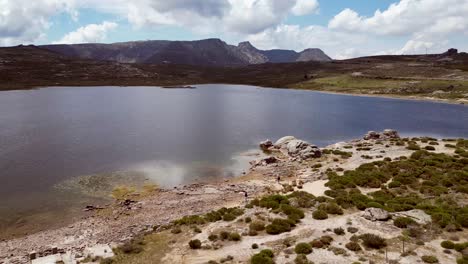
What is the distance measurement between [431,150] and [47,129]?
80.0 m

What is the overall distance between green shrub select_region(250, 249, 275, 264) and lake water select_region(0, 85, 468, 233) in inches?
1080

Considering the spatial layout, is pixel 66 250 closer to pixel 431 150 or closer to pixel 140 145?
pixel 140 145

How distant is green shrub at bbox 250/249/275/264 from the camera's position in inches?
933

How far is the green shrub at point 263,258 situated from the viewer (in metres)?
23.7

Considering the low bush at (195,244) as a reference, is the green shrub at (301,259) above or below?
above

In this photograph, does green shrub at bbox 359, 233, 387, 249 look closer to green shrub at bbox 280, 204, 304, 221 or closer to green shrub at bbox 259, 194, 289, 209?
green shrub at bbox 280, 204, 304, 221

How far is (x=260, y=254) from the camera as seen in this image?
24531 mm

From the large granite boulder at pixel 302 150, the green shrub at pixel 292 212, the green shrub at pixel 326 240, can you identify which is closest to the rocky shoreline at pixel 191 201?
the large granite boulder at pixel 302 150

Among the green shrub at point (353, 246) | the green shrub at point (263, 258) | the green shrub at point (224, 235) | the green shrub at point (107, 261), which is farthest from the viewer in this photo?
the green shrub at point (224, 235)

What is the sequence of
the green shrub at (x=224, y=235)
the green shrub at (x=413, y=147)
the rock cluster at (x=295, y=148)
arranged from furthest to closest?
the rock cluster at (x=295, y=148) < the green shrub at (x=413, y=147) < the green shrub at (x=224, y=235)

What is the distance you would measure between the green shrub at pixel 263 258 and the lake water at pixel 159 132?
27.4 meters

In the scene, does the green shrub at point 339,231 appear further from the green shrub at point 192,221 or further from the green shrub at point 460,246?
the green shrub at point 192,221

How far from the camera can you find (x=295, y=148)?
65062 mm

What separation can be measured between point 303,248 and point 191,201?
1955 cm
